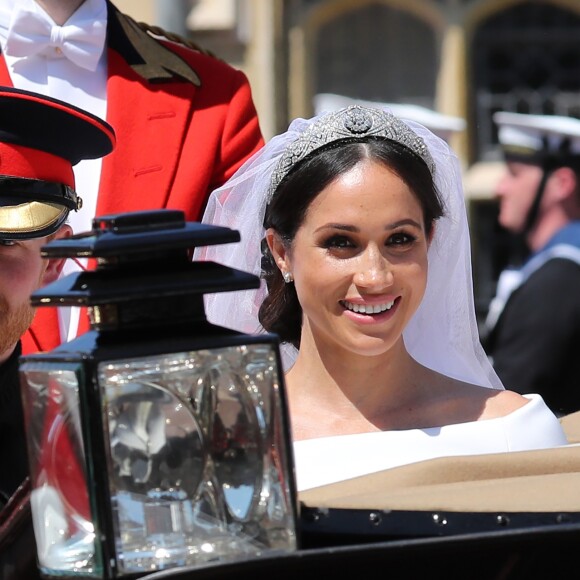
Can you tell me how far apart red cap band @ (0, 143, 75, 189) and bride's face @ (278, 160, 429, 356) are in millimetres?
440

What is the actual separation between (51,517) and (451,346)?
1.55 m

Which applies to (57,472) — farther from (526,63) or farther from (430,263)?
(526,63)

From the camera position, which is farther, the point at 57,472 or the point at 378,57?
the point at 378,57

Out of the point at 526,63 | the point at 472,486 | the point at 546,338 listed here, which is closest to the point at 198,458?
the point at 472,486

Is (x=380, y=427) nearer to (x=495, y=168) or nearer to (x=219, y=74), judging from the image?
(x=219, y=74)

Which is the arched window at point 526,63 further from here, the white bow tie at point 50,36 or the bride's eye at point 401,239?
the bride's eye at point 401,239

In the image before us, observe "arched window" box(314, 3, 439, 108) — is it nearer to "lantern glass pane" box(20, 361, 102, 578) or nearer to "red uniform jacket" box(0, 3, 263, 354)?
"red uniform jacket" box(0, 3, 263, 354)

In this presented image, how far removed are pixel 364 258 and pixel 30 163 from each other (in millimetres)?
567

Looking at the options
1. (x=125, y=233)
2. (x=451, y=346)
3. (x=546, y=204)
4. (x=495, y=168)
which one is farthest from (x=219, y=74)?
(x=495, y=168)

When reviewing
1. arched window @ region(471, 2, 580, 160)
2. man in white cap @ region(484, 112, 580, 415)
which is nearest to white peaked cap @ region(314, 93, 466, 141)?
arched window @ region(471, 2, 580, 160)

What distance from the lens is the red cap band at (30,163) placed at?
7.86 feet

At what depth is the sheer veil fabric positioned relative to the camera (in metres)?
2.84

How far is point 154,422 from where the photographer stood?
1.52m

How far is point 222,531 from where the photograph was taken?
5.05 feet
